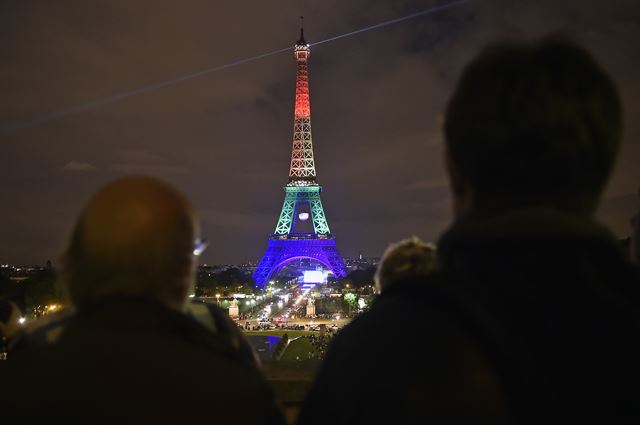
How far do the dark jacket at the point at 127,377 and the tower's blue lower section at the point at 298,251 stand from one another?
201 ft

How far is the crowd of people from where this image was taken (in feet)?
4.70

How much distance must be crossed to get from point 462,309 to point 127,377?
105 cm

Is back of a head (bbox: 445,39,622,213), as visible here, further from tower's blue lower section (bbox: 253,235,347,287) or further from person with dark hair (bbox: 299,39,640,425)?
tower's blue lower section (bbox: 253,235,347,287)

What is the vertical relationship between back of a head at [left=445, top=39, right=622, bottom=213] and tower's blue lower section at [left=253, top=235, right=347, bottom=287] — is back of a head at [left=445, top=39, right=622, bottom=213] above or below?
below

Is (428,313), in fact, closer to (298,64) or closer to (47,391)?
(47,391)

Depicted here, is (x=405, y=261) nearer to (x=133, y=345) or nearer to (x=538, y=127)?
(x=538, y=127)

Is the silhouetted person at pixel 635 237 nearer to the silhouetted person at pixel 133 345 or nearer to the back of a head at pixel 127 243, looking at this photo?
the silhouetted person at pixel 133 345

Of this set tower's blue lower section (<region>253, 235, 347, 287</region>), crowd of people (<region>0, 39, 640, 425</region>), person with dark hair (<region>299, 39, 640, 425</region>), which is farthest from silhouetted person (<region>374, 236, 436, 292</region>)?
tower's blue lower section (<region>253, 235, 347, 287</region>)

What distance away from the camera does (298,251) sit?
210ft

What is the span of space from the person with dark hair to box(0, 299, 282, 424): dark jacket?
0.30 metres

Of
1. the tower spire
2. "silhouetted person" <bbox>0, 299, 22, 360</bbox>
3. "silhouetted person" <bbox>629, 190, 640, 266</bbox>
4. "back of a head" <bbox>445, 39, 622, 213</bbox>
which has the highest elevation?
the tower spire

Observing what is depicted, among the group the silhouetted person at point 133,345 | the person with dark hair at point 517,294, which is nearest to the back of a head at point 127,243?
the silhouetted person at point 133,345

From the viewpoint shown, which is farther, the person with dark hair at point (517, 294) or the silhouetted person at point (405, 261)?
the silhouetted person at point (405, 261)

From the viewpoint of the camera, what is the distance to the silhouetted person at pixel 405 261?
3.71m
